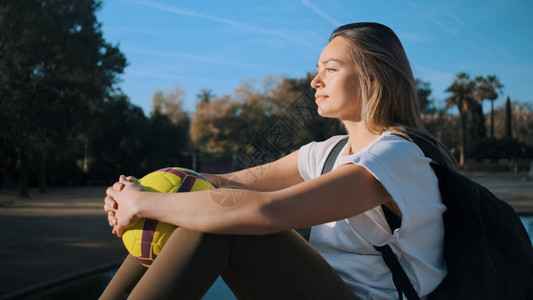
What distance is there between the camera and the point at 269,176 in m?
2.07

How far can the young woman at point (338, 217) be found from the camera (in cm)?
124

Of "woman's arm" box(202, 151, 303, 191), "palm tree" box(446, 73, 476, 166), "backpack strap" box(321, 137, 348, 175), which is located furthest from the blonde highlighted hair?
"palm tree" box(446, 73, 476, 166)

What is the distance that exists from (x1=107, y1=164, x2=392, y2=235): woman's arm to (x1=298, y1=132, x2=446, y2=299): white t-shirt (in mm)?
37

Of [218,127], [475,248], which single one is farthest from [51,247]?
[218,127]

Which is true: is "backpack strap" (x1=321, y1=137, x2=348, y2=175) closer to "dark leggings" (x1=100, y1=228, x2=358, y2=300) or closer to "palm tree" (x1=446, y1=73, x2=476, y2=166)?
"dark leggings" (x1=100, y1=228, x2=358, y2=300)

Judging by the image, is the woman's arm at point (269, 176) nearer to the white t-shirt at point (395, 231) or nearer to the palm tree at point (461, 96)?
the white t-shirt at point (395, 231)

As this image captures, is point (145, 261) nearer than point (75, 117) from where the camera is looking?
Yes

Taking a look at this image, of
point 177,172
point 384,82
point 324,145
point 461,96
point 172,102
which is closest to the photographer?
point 384,82

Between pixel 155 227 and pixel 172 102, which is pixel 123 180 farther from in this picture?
pixel 172 102

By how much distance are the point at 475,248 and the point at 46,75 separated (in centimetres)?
1673

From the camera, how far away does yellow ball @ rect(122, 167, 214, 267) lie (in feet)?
4.83

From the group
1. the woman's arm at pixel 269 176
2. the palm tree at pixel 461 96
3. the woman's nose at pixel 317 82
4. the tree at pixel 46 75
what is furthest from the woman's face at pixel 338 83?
the palm tree at pixel 461 96

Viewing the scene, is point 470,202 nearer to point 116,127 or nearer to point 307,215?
point 307,215

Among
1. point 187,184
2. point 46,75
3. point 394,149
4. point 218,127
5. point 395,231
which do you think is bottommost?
point 395,231
